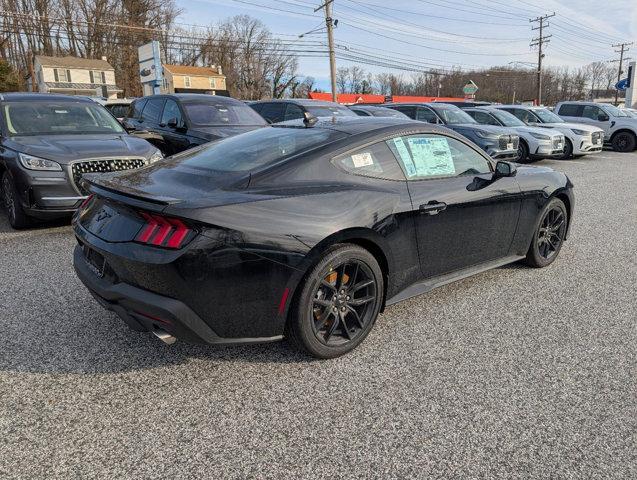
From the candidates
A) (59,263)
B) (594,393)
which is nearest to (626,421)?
(594,393)

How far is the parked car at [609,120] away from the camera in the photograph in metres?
18.7

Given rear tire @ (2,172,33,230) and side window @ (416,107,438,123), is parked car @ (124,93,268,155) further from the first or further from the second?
side window @ (416,107,438,123)

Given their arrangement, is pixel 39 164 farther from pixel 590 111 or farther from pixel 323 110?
pixel 590 111

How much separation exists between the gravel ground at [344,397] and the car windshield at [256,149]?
120 centimetres

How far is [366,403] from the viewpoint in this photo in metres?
2.55

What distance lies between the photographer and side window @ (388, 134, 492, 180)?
3.43 metres

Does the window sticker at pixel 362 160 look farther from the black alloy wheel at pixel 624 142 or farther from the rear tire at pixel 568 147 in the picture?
the black alloy wheel at pixel 624 142

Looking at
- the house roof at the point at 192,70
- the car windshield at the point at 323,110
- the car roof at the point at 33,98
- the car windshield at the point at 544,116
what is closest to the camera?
the car roof at the point at 33,98

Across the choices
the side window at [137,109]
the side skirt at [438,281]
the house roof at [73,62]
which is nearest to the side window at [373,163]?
the side skirt at [438,281]

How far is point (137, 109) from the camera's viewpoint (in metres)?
9.86

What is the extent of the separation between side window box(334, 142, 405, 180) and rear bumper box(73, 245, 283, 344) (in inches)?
46.2

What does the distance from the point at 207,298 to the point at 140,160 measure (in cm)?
384

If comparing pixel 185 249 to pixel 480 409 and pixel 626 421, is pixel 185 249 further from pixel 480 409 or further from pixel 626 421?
pixel 626 421

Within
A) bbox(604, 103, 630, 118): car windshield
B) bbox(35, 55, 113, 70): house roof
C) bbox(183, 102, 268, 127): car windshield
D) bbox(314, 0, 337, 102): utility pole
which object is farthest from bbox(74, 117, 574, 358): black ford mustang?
bbox(35, 55, 113, 70): house roof
